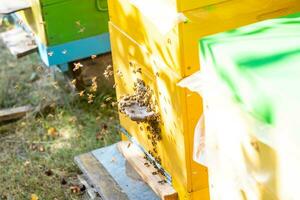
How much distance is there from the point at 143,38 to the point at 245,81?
1.05 m

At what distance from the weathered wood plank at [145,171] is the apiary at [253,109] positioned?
0.73 m

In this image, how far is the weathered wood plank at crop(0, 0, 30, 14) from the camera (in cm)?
398

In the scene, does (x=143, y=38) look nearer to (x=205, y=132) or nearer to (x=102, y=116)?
(x=205, y=132)

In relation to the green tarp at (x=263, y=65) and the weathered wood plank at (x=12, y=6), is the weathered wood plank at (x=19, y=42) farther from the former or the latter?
the green tarp at (x=263, y=65)

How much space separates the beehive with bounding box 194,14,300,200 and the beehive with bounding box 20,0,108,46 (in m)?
2.13

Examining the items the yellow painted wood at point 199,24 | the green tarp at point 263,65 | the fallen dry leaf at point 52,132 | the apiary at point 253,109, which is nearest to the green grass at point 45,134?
the fallen dry leaf at point 52,132

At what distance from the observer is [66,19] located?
12.9 ft

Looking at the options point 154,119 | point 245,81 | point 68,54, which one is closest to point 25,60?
point 68,54

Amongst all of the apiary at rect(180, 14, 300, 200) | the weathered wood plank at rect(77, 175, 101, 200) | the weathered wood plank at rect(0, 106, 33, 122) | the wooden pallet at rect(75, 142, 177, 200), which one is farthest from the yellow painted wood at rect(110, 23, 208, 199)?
the weathered wood plank at rect(0, 106, 33, 122)

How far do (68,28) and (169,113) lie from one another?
5.30 ft

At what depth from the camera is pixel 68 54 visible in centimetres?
407

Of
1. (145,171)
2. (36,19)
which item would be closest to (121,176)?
(145,171)

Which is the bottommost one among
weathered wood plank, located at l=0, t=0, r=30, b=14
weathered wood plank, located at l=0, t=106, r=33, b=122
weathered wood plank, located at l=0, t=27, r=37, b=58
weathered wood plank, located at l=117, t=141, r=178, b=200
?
weathered wood plank, located at l=0, t=106, r=33, b=122

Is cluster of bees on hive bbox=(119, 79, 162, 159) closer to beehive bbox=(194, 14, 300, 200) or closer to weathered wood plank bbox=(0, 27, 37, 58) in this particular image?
beehive bbox=(194, 14, 300, 200)
